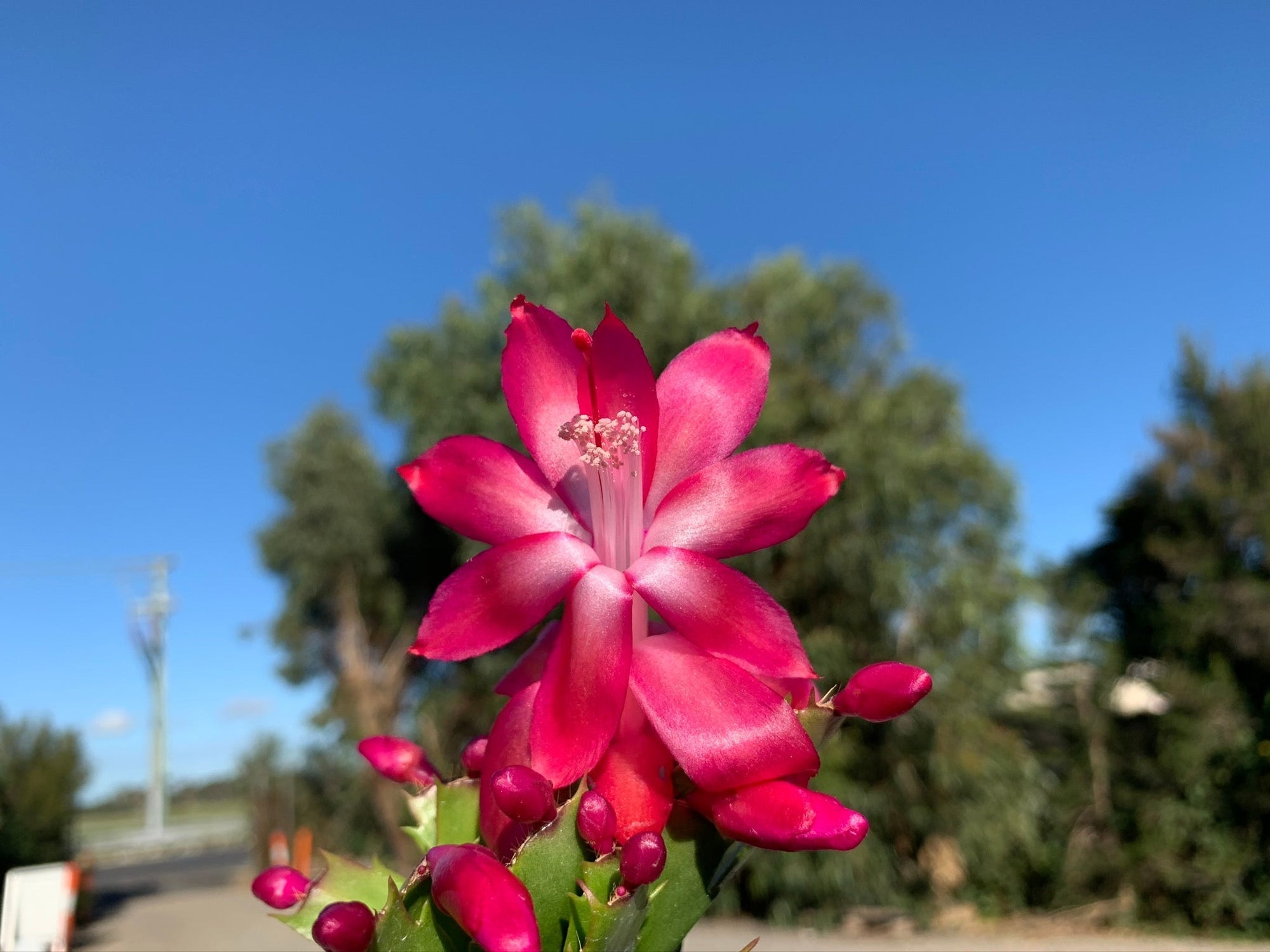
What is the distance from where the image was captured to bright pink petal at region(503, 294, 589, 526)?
69 centimetres

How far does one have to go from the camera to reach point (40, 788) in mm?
9422

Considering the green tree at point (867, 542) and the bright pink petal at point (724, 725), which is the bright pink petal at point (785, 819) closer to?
the bright pink petal at point (724, 725)

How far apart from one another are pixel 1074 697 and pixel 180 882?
46.7 feet

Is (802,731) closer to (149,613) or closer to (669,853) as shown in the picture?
(669,853)

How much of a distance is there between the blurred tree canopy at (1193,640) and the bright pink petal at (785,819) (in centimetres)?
847

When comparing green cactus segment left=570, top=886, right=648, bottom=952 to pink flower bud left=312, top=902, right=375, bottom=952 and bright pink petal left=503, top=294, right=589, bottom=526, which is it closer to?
pink flower bud left=312, top=902, right=375, bottom=952

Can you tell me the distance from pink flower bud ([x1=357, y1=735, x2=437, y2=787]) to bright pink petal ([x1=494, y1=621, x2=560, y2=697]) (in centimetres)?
13

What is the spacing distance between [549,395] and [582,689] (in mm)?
235

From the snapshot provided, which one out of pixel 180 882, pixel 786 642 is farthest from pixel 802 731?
pixel 180 882

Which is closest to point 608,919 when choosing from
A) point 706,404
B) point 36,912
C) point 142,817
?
point 706,404

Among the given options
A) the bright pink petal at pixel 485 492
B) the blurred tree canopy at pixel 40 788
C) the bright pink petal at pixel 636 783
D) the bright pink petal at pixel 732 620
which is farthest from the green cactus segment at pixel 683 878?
the blurred tree canopy at pixel 40 788

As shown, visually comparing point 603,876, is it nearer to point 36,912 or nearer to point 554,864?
point 554,864

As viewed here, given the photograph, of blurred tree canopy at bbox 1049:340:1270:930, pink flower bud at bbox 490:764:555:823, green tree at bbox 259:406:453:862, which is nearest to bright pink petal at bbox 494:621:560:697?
pink flower bud at bbox 490:764:555:823

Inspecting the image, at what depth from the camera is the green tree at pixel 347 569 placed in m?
13.0
